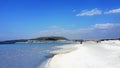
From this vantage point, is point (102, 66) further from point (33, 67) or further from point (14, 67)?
point (14, 67)

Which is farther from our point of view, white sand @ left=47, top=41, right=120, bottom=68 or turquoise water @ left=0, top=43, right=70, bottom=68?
turquoise water @ left=0, top=43, right=70, bottom=68

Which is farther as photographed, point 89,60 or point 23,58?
point 23,58

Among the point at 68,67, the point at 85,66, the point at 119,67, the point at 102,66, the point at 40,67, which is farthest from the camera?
the point at 40,67

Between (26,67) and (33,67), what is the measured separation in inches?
26.9

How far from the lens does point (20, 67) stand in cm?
2358

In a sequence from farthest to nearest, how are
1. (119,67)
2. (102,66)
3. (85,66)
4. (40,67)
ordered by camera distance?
(40,67) < (85,66) < (102,66) < (119,67)

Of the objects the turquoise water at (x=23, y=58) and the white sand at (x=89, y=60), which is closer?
the white sand at (x=89, y=60)

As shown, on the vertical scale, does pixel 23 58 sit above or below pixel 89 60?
below

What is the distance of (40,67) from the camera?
23.0 meters

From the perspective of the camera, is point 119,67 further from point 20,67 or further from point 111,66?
point 20,67

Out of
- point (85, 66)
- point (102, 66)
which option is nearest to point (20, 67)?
point (85, 66)

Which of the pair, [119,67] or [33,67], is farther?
[33,67]

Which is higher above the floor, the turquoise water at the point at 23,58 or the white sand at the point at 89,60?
the white sand at the point at 89,60

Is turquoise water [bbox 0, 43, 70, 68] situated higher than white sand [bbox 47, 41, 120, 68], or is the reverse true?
white sand [bbox 47, 41, 120, 68]
